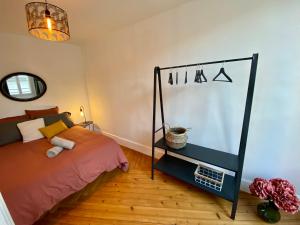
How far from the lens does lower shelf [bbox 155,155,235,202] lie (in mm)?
1553

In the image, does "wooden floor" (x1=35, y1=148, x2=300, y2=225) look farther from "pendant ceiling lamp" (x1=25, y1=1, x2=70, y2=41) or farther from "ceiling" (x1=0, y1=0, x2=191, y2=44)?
"ceiling" (x1=0, y1=0, x2=191, y2=44)

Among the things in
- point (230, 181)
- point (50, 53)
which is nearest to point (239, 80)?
point (230, 181)

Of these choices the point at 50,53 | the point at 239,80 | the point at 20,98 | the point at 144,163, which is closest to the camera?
the point at 239,80

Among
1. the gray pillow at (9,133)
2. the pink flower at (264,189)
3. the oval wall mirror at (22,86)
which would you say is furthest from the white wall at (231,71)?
the gray pillow at (9,133)

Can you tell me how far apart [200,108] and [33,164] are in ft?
6.71

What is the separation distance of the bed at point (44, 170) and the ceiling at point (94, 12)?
66.5 inches

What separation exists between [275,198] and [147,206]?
1.28m

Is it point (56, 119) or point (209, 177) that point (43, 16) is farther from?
point (209, 177)

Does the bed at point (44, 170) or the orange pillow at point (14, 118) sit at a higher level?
the orange pillow at point (14, 118)

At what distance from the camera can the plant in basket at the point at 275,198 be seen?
133 centimetres

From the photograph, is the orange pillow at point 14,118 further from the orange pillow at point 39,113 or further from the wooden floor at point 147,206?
the wooden floor at point 147,206

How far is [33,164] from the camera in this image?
157 centimetres

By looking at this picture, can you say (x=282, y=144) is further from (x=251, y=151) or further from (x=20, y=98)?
(x=20, y=98)

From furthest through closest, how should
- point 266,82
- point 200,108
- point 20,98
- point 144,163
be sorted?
point 20,98
point 144,163
point 200,108
point 266,82
